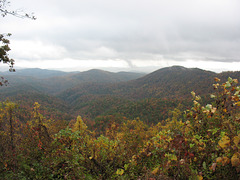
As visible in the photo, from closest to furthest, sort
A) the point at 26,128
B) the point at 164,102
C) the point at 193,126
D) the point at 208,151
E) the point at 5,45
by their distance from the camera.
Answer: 1. the point at 208,151
2. the point at 193,126
3. the point at 5,45
4. the point at 26,128
5. the point at 164,102

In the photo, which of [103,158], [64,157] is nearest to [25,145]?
[64,157]

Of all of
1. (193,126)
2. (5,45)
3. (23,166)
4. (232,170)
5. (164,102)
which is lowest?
(164,102)

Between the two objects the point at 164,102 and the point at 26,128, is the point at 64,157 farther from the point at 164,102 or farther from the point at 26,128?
the point at 164,102

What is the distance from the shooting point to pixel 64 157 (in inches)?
279

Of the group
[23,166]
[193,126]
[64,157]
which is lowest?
[23,166]

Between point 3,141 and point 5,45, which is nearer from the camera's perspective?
point 5,45

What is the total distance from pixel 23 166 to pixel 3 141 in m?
3.45

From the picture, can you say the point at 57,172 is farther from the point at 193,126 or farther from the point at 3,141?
the point at 193,126

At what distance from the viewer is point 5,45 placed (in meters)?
8.55

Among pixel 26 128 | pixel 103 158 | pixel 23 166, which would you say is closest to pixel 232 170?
pixel 103 158

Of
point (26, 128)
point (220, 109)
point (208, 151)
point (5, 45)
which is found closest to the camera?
point (208, 151)

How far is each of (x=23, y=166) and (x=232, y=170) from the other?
9.15 meters

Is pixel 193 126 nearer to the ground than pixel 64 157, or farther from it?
farther from it

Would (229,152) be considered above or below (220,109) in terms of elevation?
below
